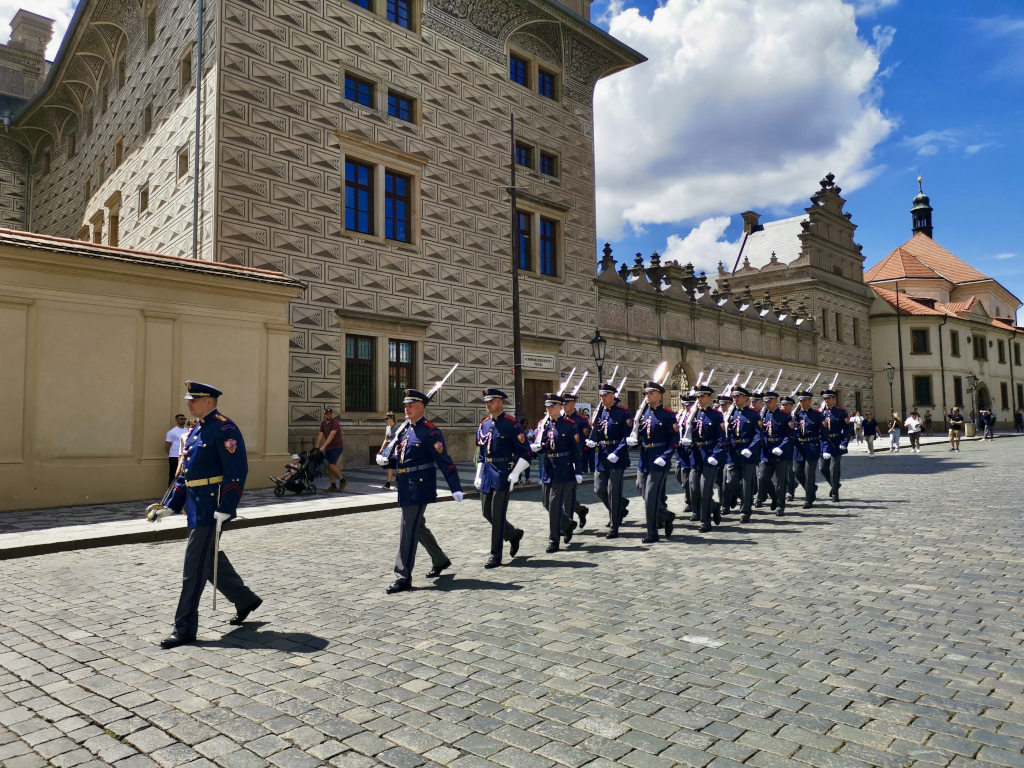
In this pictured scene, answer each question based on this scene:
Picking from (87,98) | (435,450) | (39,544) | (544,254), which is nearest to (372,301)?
(544,254)

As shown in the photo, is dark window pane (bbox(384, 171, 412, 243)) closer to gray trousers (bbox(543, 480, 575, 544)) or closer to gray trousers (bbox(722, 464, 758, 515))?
gray trousers (bbox(722, 464, 758, 515))

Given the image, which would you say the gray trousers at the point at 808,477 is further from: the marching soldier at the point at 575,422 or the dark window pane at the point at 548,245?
the dark window pane at the point at 548,245

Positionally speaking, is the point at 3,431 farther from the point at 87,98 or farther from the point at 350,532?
the point at 87,98

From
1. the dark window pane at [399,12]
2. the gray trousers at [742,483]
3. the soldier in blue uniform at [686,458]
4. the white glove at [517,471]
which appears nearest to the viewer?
the white glove at [517,471]

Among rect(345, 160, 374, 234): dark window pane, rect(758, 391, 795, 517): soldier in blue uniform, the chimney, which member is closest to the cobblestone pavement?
rect(758, 391, 795, 517): soldier in blue uniform

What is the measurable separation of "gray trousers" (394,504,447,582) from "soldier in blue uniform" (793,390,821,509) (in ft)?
26.7

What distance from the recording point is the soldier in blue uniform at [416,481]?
6.76 m

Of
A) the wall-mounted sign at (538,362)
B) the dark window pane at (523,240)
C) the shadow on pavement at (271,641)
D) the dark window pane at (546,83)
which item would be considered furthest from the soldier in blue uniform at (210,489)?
the dark window pane at (546,83)

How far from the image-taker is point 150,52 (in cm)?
2205

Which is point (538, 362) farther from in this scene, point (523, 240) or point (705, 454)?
point (705, 454)

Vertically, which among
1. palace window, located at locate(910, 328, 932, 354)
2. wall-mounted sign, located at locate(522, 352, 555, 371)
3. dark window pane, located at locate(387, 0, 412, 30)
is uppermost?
dark window pane, located at locate(387, 0, 412, 30)

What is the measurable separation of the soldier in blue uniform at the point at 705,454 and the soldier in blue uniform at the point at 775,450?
1.59 meters

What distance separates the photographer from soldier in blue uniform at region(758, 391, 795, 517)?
12098 millimetres

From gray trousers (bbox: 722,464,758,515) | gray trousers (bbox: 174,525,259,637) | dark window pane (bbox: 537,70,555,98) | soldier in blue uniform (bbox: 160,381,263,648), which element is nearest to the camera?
gray trousers (bbox: 174,525,259,637)
